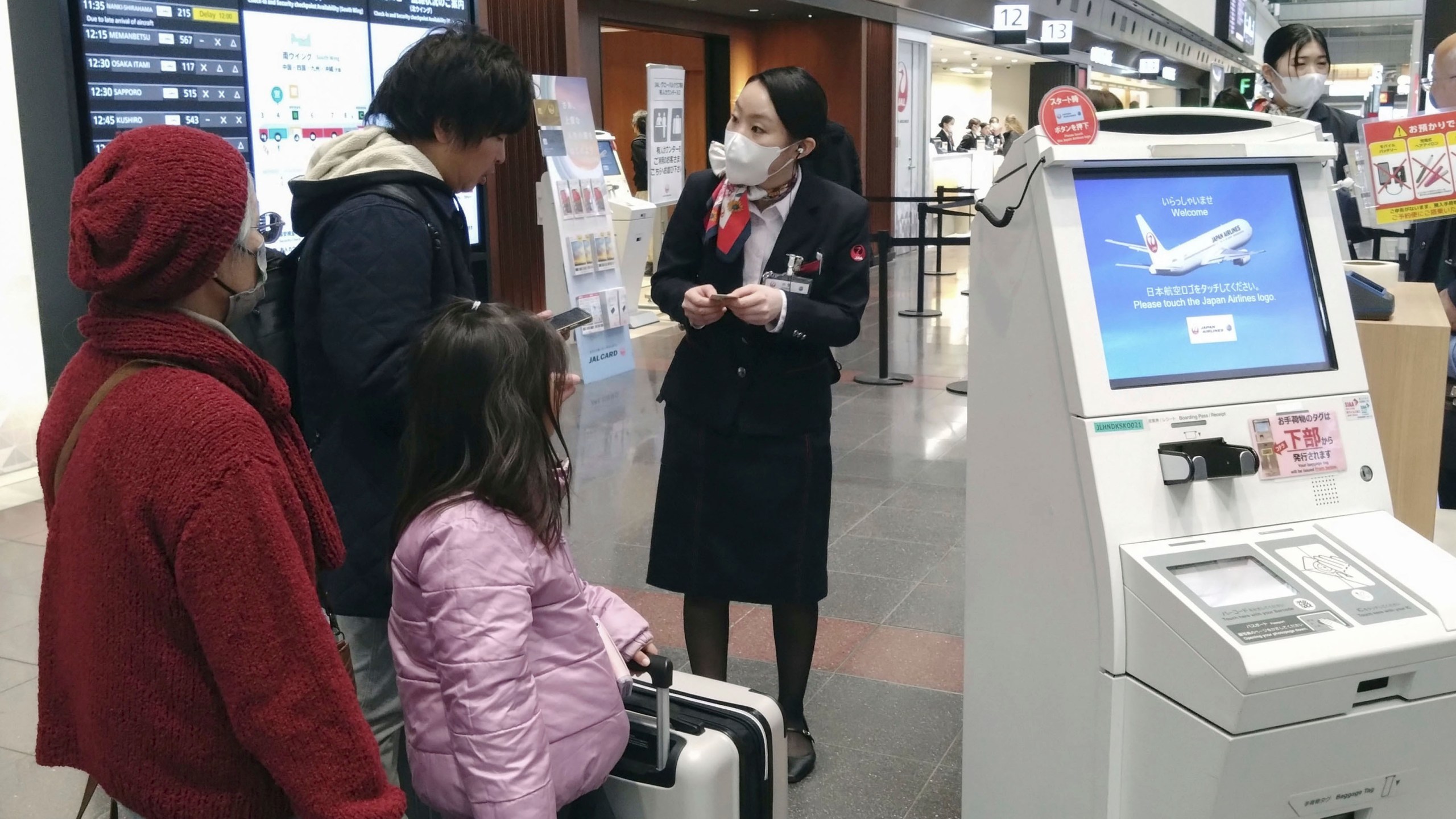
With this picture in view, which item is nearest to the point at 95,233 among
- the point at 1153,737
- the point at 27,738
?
the point at 1153,737

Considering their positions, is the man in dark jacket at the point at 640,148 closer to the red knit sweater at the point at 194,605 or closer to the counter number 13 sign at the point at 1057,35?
the counter number 13 sign at the point at 1057,35

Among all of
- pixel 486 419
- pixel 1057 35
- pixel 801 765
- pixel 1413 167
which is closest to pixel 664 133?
pixel 1413 167

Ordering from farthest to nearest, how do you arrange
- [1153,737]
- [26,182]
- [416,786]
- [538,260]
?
[538,260], [26,182], [1153,737], [416,786]

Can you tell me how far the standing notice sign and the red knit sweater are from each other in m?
8.21

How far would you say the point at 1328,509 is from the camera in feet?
6.13

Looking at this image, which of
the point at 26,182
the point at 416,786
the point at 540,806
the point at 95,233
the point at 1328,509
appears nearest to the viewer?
the point at 95,233

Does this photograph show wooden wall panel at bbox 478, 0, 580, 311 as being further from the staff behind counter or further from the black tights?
the staff behind counter

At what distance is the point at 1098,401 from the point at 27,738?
106 inches

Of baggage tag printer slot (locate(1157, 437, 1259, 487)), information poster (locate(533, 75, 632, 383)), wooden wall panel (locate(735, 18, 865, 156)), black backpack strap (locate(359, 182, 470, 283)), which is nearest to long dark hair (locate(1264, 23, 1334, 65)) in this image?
baggage tag printer slot (locate(1157, 437, 1259, 487))

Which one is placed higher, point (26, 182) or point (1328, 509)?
point (26, 182)

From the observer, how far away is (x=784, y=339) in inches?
99.1

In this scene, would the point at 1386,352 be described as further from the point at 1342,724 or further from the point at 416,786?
the point at 416,786

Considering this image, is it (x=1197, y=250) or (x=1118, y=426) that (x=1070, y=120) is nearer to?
(x=1197, y=250)

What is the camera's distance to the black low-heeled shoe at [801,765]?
8.82 ft
